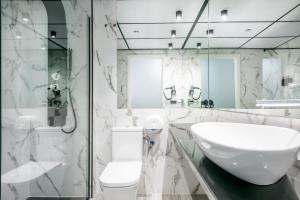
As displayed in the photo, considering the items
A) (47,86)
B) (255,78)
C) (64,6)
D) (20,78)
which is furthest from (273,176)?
(64,6)

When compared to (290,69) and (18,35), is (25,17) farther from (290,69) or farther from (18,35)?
(290,69)

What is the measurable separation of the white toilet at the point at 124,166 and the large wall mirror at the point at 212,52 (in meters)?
0.38

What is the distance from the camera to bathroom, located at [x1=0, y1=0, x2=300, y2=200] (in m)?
0.97

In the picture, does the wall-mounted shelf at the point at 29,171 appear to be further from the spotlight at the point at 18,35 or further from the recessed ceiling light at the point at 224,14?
the recessed ceiling light at the point at 224,14

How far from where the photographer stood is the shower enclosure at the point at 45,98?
50.7 inches

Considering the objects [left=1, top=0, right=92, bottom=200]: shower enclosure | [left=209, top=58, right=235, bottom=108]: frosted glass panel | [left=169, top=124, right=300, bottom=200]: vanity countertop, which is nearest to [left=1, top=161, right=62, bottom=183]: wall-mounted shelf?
[left=1, top=0, right=92, bottom=200]: shower enclosure

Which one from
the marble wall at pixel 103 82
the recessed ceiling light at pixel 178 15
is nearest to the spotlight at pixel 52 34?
the marble wall at pixel 103 82

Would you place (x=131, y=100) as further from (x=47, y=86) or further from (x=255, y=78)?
(x=255, y=78)

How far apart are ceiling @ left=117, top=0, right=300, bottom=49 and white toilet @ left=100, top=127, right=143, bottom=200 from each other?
1.10 meters

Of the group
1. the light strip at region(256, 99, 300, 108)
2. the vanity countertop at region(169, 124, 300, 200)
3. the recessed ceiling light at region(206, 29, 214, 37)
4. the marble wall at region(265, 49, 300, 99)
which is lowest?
the vanity countertop at region(169, 124, 300, 200)

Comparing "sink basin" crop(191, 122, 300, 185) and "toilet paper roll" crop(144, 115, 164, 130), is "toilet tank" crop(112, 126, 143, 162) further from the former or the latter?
"sink basin" crop(191, 122, 300, 185)

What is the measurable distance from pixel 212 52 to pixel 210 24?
0.30m

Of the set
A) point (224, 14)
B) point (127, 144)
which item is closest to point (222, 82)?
point (224, 14)

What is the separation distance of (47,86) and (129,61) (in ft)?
3.33
